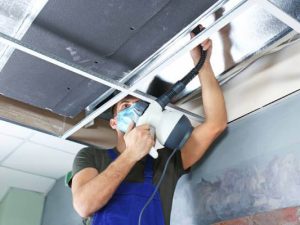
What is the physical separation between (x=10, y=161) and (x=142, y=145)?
6.96 feet

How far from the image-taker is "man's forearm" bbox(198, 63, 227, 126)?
1.24 metres

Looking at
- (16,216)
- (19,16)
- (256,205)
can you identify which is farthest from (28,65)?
(16,216)

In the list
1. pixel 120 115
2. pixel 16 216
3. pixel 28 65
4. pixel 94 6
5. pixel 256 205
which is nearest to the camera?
pixel 94 6

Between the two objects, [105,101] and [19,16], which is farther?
[105,101]

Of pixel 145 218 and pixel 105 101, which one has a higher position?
pixel 105 101

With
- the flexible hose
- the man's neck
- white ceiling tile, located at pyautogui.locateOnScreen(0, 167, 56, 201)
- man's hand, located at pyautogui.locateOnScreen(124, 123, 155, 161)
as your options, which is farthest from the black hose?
white ceiling tile, located at pyautogui.locateOnScreen(0, 167, 56, 201)

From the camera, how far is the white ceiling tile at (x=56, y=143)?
248cm

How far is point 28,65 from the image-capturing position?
3.82 ft

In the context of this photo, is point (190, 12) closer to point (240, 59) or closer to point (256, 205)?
point (240, 59)

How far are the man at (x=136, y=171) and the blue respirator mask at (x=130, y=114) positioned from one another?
0.14 ft

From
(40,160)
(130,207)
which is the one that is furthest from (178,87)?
(40,160)

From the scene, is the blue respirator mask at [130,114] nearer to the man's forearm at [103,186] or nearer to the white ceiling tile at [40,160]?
the man's forearm at [103,186]

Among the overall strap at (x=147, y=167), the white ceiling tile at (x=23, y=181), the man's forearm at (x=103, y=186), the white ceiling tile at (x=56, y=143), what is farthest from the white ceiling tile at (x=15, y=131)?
the man's forearm at (x=103, y=186)

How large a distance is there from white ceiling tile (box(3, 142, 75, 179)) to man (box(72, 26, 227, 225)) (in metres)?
1.48
